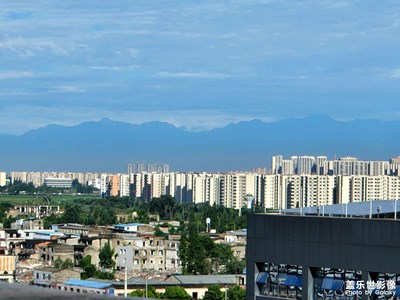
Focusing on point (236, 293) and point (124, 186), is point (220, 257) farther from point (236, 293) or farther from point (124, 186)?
point (124, 186)

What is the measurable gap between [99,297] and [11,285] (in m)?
0.12

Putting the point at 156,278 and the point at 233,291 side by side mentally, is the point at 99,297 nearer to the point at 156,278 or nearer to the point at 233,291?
the point at 233,291

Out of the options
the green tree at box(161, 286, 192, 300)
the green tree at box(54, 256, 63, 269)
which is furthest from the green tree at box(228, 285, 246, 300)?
the green tree at box(54, 256, 63, 269)

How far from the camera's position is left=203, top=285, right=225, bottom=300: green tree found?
19.6 m

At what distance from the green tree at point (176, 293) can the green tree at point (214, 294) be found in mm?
365

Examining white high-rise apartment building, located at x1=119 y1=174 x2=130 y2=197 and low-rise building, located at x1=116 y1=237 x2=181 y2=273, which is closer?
low-rise building, located at x1=116 y1=237 x2=181 y2=273

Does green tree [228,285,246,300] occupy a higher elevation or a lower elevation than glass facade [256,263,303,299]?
lower

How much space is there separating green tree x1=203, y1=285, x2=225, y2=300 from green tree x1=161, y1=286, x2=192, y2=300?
14.4 inches

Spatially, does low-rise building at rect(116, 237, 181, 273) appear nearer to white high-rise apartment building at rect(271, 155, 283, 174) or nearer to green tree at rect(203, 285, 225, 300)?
green tree at rect(203, 285, 225, 300)

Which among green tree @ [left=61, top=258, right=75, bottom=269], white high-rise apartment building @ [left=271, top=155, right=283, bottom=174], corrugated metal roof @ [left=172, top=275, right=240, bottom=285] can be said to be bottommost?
corrugated metal roof @ [left=172, top=275, right=240, bottom=285]

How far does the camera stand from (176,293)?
771 inches

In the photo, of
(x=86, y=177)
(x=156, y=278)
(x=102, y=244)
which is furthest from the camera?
(x=86, y=177)

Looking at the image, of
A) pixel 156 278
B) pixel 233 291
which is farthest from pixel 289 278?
pixel 156 278

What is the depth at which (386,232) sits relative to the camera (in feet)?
18.6
